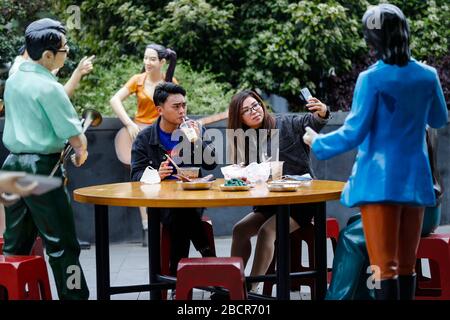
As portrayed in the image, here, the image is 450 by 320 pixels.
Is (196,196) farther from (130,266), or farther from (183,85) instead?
(183,85)

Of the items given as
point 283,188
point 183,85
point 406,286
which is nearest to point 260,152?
point 283,188

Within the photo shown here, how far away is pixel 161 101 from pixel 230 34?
19.0 feet

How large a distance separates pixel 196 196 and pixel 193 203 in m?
0.20

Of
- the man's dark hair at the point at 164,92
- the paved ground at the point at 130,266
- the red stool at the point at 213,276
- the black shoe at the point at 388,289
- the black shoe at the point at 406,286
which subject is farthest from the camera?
the paved ground at the point at 130,266

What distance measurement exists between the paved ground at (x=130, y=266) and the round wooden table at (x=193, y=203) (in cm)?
95

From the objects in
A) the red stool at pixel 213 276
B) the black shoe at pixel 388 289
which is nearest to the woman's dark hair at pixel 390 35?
the black shoe at pixel 388 289

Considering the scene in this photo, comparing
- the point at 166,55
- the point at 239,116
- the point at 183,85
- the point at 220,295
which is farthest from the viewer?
the point at 183,85

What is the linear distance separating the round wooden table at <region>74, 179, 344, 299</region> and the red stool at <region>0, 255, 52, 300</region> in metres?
0.43

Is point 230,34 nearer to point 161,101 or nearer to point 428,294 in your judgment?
point 161,101

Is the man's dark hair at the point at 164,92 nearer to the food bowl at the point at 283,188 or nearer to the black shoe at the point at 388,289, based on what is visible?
the food bowl at the point at 283,188

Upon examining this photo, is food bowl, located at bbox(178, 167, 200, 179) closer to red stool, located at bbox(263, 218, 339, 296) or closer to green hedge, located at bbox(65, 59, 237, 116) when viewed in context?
red stool, located at bbox(263, 218, 339, 296)

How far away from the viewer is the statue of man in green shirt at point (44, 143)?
5453 mm

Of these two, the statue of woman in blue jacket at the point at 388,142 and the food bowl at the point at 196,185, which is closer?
the statue of woman in blue jacket at the point at 388,142

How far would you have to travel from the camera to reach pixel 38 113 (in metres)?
5.45
